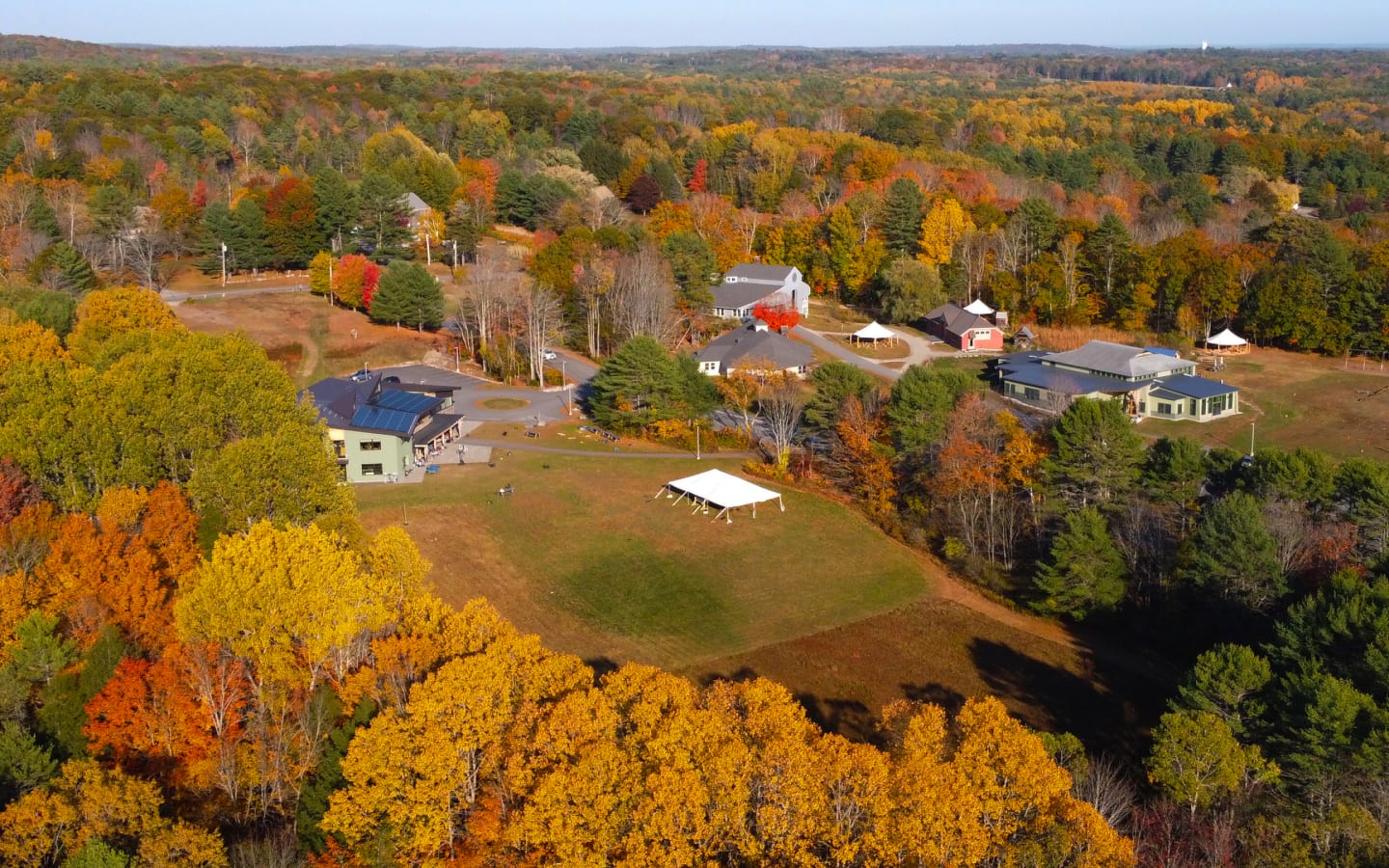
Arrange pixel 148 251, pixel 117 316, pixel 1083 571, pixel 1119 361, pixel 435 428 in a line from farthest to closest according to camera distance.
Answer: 1. pixel 148 251
2. pixel 1119 361
3. pixel 117 316
4. pixel 435 428
5. pixel 1083 571

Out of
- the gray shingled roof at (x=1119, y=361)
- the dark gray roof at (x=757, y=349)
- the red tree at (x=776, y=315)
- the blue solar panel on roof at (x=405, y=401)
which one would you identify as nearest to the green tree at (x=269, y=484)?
the blue solar panel on roof at (x=405, y=401)

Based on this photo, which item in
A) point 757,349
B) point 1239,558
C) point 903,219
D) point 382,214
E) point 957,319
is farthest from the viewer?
point 903,219

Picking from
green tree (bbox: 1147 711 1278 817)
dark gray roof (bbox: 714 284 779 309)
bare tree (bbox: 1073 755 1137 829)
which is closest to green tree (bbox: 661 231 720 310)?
dark gray roof (bbox: 714 284 779 309)

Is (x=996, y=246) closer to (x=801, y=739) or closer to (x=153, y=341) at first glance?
(x=153, y=341)

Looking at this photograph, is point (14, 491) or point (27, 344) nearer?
point (14, 491)

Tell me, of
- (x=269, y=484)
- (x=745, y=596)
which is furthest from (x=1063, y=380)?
(x=269, y=484)

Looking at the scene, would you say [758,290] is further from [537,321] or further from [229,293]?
[229,293]
